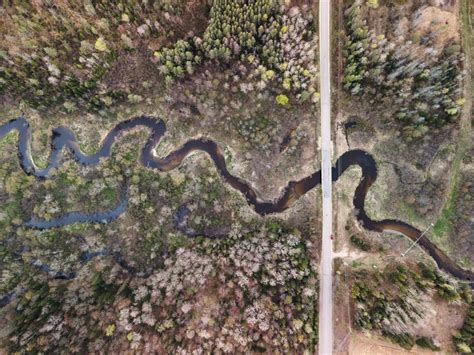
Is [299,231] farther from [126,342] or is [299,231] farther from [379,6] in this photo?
[379,6]

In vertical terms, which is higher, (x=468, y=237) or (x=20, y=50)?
(x=20, y=50)

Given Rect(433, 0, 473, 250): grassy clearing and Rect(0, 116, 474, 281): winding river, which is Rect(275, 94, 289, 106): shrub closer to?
Rect(0, 116, 474, 281): winding river

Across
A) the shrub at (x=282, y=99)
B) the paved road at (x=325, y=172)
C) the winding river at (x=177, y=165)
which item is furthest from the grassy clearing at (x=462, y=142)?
the shrub at (x=282, y=99)

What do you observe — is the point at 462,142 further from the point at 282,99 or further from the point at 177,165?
the point at 177,165

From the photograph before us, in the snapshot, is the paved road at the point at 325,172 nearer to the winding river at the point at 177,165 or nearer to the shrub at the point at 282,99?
the winding river at the point at 177,165

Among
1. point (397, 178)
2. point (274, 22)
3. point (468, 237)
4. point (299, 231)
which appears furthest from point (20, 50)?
point (468, 237)

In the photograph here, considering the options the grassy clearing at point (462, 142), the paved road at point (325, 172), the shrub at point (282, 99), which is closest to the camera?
the paved road at point (325, 172)
